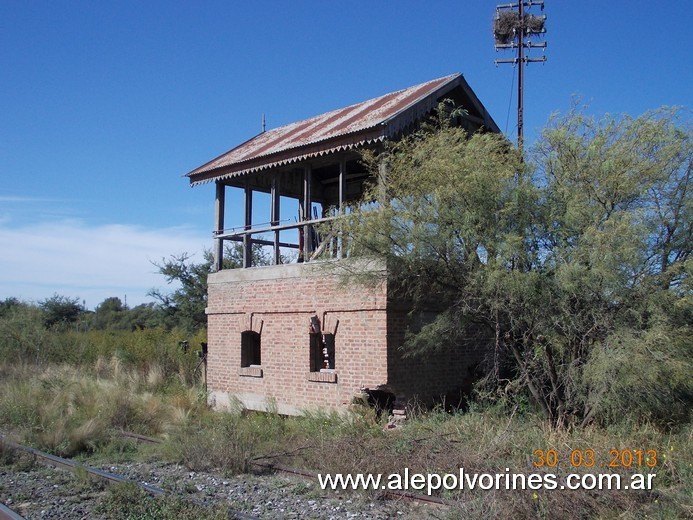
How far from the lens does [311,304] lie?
13.2 m

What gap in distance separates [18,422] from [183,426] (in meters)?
3.56

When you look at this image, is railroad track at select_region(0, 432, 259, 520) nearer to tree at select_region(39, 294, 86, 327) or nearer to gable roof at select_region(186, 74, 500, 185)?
gable roof at select_region(186, 74, 500, 185)

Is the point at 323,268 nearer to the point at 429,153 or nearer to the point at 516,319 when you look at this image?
the point at 429,153

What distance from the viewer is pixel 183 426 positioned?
12648 millimetres

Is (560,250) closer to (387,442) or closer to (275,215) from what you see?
(387,442)

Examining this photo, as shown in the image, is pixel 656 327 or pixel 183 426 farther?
pixel 183 426

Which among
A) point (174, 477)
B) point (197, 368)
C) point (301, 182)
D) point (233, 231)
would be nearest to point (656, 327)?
point (174, 477)

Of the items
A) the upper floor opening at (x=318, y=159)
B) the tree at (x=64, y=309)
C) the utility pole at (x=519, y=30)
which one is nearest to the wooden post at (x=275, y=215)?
the upper floor opening at (x=318, y=159)

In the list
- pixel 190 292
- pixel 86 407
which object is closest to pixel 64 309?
pixel 190 292

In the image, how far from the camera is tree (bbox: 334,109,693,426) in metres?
8.26

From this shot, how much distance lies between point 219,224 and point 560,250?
9.04 m

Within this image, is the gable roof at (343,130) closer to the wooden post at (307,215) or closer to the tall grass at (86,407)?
the wooden post at (307,215)

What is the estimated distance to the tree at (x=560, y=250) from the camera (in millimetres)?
8258

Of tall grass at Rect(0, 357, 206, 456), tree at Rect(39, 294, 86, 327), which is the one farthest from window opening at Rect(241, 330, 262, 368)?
tree at Rect(39, 294, 86, 327)
